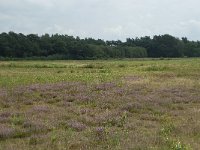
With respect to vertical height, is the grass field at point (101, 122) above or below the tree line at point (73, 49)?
below

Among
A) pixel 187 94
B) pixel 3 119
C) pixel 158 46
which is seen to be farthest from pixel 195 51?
pixel 3 119

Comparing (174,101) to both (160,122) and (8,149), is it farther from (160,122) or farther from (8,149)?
(8,149)

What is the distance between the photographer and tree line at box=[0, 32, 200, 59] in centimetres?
12168

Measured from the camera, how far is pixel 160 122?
15.0 m

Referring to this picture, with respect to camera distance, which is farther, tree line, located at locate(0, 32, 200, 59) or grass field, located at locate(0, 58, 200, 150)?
tree line, located at locate(0, 32, 200, 59)

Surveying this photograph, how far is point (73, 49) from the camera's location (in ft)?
426

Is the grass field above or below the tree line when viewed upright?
below

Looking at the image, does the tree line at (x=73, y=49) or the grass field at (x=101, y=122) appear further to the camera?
the tree line at (x=73, y=49)

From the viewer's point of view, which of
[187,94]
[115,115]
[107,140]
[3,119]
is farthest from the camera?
[187,94]

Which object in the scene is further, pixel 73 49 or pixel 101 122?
pixel 73 49

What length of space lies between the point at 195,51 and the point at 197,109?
147 meters

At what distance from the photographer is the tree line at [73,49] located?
4790 inches

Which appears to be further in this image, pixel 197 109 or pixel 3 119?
pixel 197 109

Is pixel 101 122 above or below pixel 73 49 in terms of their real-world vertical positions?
below
